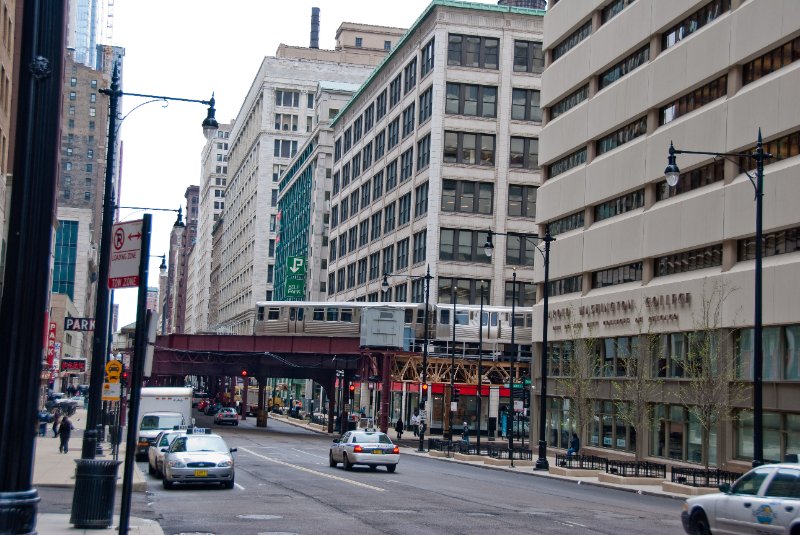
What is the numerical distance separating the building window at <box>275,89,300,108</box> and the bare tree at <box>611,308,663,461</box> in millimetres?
123010

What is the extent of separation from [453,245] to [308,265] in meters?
50.7

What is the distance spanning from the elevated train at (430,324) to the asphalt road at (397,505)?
118ft

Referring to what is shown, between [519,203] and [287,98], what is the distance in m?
86.5

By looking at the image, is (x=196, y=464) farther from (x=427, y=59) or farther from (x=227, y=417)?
(x=427, y=59)

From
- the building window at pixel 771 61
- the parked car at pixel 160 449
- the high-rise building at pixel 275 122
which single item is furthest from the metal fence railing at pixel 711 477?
the high-rise building at pixel 275 122

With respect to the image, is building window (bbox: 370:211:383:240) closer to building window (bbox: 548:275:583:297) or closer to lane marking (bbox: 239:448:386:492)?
building window (bbox: 548:275:583:297)

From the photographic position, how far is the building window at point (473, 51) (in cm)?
9025

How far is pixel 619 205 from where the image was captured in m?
55.6

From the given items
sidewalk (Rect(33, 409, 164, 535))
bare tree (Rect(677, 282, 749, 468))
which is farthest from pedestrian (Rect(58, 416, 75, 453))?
bare tree (Rect(677, 282, 749, 468))

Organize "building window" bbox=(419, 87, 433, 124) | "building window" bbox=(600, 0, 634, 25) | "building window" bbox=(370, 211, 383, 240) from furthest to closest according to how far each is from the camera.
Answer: "building window" bbox=(370, 211, 383, 240) → "building window" bbox=(419, 87, 433, 124) → "building window" bbox=(600, 0, 634, 25)

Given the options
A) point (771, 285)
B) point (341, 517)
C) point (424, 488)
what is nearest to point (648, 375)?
→ point (771, 285)

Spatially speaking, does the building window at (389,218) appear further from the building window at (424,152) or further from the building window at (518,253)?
the building window at (518,253)

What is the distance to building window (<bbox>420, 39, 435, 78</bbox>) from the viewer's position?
300 feet

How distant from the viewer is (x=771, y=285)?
41625 mm
